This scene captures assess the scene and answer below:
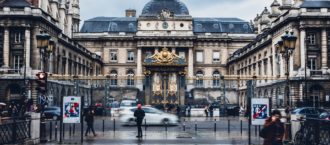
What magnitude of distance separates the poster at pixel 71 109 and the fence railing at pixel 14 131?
2190 millimetres

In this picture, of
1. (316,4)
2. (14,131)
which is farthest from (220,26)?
(14,131)

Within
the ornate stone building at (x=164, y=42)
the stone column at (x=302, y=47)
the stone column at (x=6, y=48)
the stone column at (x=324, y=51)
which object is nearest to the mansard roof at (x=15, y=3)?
the stone column at (x=6, y=48)

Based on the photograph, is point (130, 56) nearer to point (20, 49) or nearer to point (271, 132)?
point (20, 49)

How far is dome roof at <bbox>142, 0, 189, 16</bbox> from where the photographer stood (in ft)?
315

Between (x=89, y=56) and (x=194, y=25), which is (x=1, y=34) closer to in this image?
(x=89, y=56)

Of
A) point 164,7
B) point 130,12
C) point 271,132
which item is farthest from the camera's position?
point 130,12

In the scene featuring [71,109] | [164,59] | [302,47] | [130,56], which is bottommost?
[71,109]

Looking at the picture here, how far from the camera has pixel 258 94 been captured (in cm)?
7338

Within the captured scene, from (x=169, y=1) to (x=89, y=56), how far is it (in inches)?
752

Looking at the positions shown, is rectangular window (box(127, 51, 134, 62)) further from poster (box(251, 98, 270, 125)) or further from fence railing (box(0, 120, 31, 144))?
fence railing (box(0, 120, 31, 144))

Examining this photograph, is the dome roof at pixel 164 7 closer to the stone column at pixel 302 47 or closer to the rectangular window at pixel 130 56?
the rectangular window at pixel 130 56

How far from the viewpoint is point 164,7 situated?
9625cm

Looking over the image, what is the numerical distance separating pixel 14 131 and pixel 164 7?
7695cm

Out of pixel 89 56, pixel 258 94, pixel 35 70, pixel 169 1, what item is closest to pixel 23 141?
pixel 35 70
